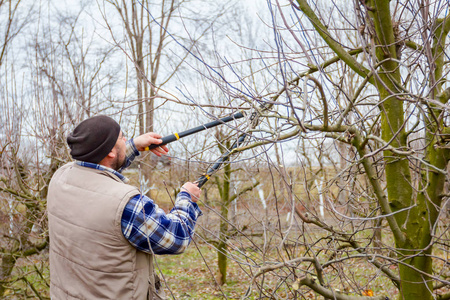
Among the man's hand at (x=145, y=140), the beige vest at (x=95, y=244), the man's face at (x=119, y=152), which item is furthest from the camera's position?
the man's hand at (x=145, y=140)

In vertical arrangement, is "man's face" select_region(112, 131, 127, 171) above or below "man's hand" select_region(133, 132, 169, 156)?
below

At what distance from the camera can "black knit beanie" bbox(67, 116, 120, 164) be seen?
6.98 ft

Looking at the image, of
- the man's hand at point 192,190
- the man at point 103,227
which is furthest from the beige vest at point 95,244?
the man's hand at point 192,190

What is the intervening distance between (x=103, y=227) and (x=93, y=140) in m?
0.45

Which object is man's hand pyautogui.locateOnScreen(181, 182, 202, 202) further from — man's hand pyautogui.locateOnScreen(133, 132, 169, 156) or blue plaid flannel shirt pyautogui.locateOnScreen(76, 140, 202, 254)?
man's hand pyautogui.locateOnScreen(133, 132, 169, 156)

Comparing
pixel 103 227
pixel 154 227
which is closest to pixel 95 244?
pixel 103 227

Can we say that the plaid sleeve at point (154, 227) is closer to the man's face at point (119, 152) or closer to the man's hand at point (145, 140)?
the man's face at point (119, 152)

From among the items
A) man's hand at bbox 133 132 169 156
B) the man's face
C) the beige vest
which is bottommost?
the beige vest

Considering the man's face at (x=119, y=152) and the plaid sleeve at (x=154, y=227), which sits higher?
the man's face at (x=119, y=152)

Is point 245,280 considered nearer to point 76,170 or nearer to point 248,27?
point 248,27

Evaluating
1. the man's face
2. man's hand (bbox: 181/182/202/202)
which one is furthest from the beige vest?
man's hand (bbox: 181/182/202/202)

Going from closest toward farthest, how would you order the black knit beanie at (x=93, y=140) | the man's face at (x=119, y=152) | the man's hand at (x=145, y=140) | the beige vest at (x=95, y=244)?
1. the beige vest at (x=95, y=244)
2. the black knit beanie at (x=93, y=140)
3. the man's face at (x=119, y=152)
4. the man's hand at (x=145, y=140)

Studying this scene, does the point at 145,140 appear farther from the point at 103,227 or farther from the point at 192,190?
the point at 103,227

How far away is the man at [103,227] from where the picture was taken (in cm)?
199
